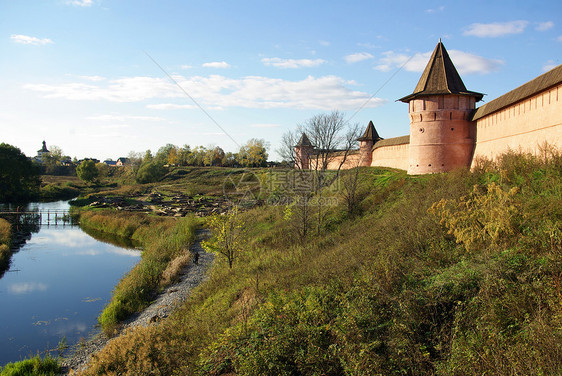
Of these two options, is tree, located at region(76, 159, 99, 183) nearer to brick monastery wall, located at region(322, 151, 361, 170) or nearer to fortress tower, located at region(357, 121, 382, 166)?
brick monastery wall, located at region(322, 151, 361, 170)

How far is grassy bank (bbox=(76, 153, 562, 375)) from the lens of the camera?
4160 millimetres

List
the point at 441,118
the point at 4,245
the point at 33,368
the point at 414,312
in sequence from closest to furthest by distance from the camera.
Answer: the point at 414,312
the point at 33,368
the point at 441,118
the point at 4,245

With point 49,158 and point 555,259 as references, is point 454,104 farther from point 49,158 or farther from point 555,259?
point 49,158

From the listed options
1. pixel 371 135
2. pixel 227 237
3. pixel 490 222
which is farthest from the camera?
pixel 371 135

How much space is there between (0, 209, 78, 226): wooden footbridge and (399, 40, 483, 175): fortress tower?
30.4 metres

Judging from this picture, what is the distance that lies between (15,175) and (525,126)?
163ft

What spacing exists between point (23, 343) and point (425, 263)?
12.2 m

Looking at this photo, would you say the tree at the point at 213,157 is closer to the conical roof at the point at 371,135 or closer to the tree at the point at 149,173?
the tree at the point at 149,173

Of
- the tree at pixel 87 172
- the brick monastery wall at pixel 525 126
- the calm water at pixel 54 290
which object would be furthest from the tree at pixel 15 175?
the brick monastery wall at pixel 525 126

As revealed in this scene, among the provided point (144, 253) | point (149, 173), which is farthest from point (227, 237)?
point (149, 173)

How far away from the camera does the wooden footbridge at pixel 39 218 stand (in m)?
31.5

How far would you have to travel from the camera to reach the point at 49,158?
81000 mm

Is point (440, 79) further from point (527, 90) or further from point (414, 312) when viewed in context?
point (414, 312)

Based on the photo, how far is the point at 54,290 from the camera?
15.8 m
